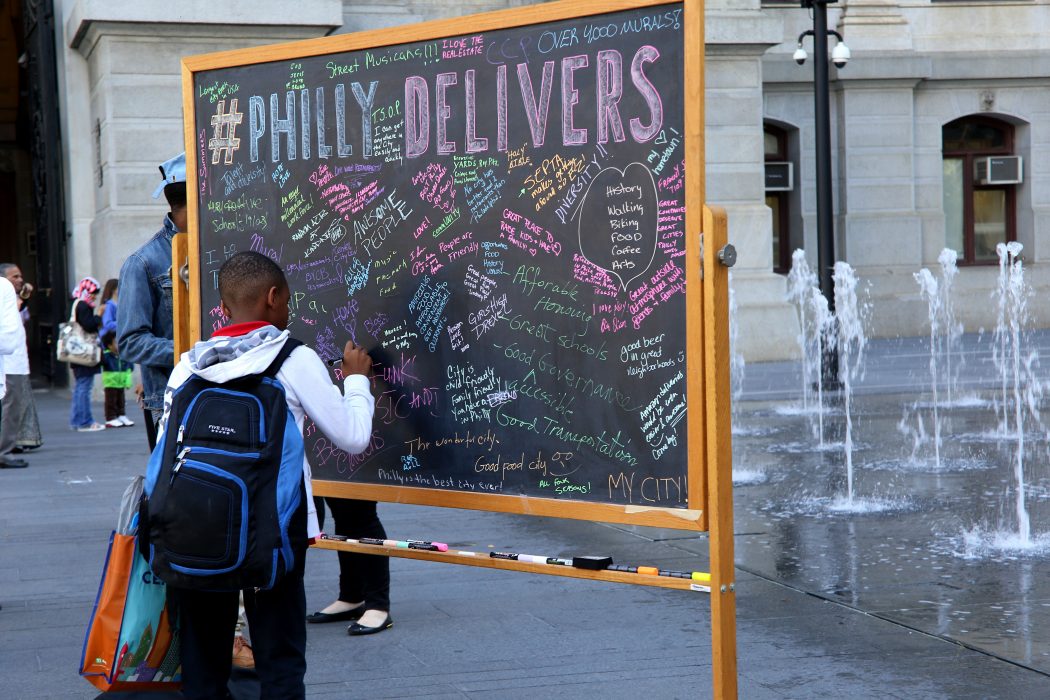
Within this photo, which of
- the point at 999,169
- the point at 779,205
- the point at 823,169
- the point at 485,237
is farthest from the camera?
the point at 999,169

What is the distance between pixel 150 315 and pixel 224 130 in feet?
2.89

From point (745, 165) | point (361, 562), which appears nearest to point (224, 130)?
point (361, 562)

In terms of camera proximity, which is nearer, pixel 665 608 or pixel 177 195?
pixel 177 195

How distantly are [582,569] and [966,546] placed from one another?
149 inches

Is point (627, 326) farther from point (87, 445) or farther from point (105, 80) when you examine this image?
point (105, 80)

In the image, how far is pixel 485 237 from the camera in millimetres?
4930

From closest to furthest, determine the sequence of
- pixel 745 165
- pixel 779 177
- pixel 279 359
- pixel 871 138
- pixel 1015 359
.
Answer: pixel 279 359 < pixel 1015 359 < pixel 745 165 < pixel 871 138 < pixel 779 177

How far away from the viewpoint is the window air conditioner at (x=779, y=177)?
24938mm

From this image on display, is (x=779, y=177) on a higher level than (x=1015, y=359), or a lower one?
higher

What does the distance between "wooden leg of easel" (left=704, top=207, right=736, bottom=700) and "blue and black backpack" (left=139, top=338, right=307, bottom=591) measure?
127 cm

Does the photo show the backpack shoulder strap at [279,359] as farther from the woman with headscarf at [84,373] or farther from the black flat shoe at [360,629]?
the woman with headscarf at [84,373]

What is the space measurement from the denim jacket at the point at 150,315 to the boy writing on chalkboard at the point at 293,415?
5.21 feet

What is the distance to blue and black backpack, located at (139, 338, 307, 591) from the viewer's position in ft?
12.6

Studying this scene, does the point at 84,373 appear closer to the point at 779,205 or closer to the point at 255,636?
the point at 255,636
